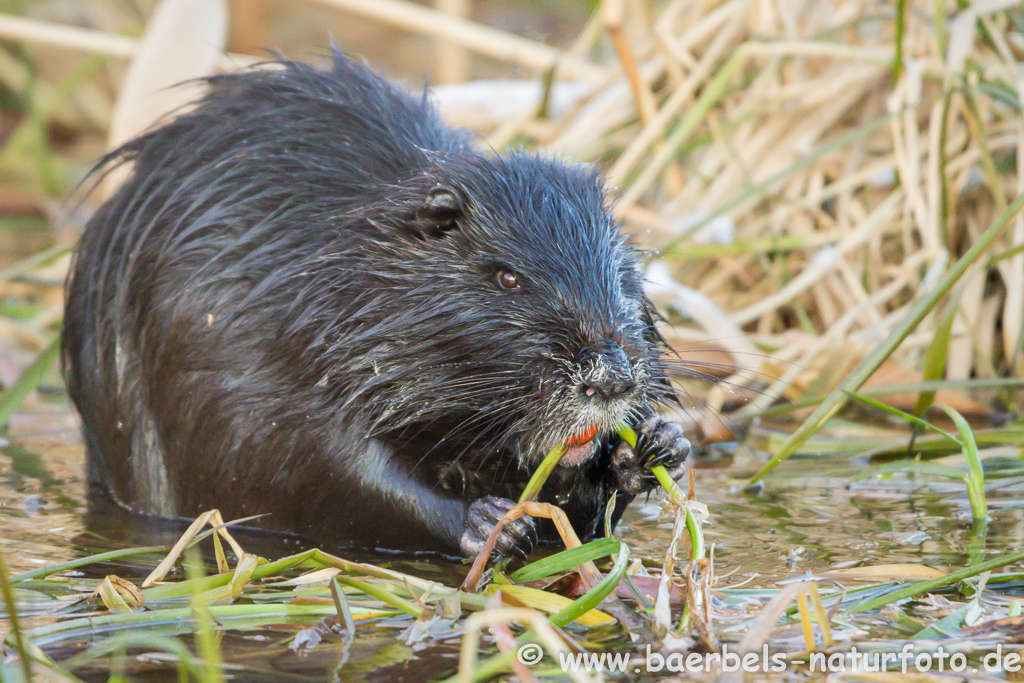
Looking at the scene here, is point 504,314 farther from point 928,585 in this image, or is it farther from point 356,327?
point 928,585

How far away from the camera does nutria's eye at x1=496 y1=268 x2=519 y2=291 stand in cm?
241

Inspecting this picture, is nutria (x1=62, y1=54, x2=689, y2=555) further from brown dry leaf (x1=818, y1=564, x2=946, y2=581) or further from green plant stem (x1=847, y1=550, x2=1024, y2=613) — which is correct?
green plant stem (x1=847, y1=550, x2=1024, y2=613)

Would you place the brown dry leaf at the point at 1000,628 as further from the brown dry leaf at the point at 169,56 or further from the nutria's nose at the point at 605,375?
the brown dry leaf at the point at 169,56

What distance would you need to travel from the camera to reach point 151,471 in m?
2.88

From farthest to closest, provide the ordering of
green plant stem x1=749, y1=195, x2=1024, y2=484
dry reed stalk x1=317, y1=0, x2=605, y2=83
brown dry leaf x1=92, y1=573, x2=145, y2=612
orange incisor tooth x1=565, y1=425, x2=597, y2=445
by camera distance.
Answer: dry reed stalk x1=317, y1=0, x2=605, y2=83, green plant stem x1=749, y1=195, x2=1024, y2=484, orange incisor tooth x1=565, y1=425, x2=597, y2=445, brown dry leaf x1=92, y1=573, x2=145, y2=612

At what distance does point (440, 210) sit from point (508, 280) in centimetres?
23

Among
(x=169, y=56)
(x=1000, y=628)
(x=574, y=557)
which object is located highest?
(x=169, y=56)

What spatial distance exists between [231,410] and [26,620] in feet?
2.66

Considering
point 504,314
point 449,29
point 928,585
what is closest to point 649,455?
point 504,314

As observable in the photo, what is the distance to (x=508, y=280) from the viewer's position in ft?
7.93

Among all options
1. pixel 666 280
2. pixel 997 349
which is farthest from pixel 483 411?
pixel 997 349

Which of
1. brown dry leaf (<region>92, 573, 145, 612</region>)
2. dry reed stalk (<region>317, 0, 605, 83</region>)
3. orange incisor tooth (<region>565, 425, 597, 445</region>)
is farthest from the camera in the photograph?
dry reed stalk (<region>317, 0, 605, 83</region>)

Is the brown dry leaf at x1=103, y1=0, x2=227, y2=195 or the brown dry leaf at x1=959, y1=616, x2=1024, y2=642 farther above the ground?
the brown dry leaf at x1=103, y1=0, x2=227, y2=195

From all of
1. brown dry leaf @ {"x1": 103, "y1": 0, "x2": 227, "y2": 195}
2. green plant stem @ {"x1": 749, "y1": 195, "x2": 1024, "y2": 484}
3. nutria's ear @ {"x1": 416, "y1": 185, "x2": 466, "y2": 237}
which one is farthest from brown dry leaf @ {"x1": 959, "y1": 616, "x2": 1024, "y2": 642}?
brown dry leaf @ {"x1": 103, "y1": 0, "x2": 227, "y2": 195}
